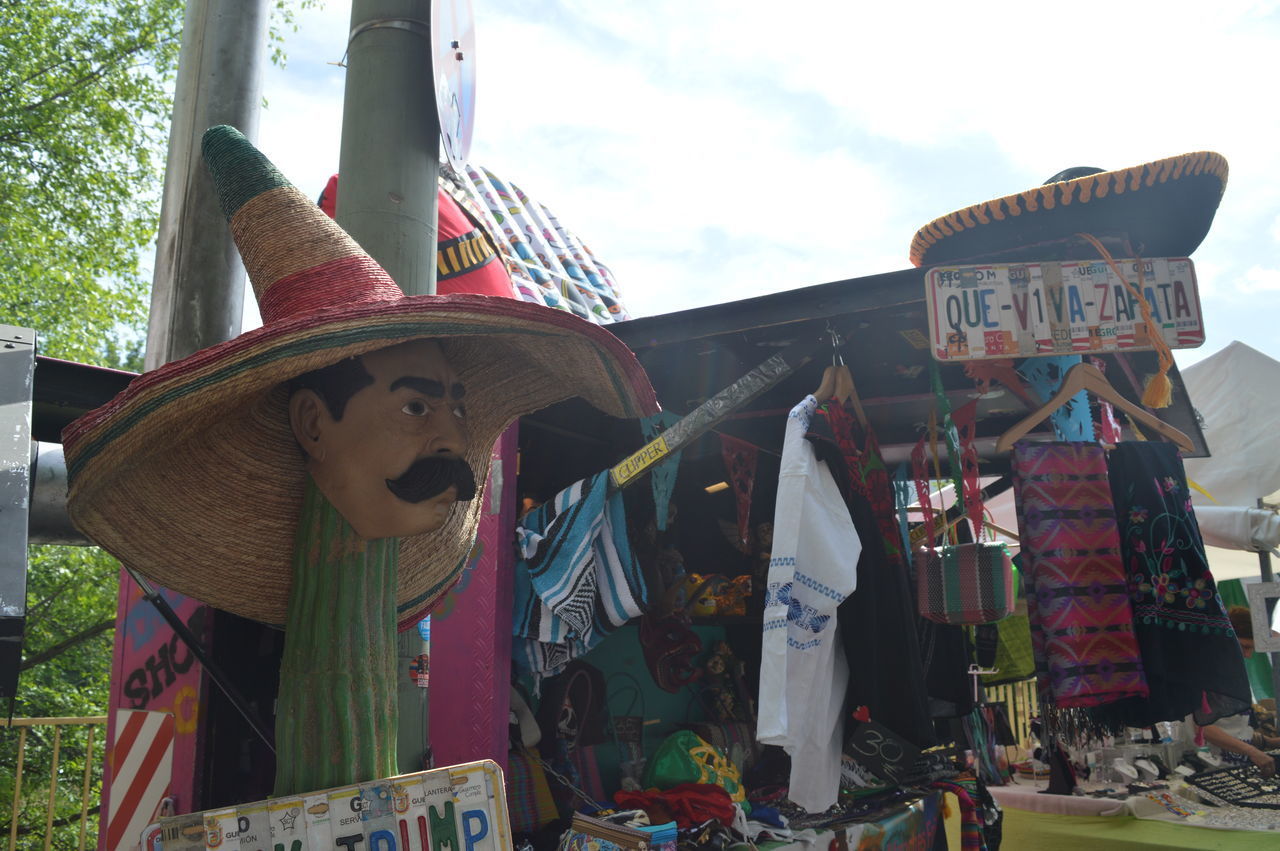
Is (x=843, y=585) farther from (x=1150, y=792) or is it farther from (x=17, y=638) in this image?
(x=1150, y=792)

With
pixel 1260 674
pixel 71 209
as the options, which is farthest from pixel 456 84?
pixel 71 209

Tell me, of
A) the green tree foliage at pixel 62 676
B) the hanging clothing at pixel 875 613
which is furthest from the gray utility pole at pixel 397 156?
the green tree foliage at pixel 62 676

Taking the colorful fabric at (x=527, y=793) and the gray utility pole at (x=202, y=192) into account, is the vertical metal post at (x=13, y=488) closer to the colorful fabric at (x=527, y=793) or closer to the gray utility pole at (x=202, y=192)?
the gray utility pole at (x=202, y=192)

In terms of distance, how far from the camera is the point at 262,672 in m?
2.93

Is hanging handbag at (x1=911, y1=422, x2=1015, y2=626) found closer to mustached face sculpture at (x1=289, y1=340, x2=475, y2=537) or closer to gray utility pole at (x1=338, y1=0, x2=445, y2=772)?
gray utility pole at (x1=338, y1=0, x2=445, y2=772)

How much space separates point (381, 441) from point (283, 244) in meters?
0.46

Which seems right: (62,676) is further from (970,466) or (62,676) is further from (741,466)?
(970,466)

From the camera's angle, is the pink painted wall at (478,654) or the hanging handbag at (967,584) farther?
the hanging handbag at (967,584)

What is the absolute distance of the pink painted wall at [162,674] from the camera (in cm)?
280

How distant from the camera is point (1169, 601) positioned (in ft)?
11.8

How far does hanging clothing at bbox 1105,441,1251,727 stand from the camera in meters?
3.46

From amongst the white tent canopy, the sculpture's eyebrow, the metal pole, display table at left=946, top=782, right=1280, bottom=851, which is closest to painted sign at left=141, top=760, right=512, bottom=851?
the sculpture's eyebrow

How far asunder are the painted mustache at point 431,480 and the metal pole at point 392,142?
0.50 meters

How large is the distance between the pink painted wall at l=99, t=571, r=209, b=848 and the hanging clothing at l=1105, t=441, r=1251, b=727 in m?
3.31
